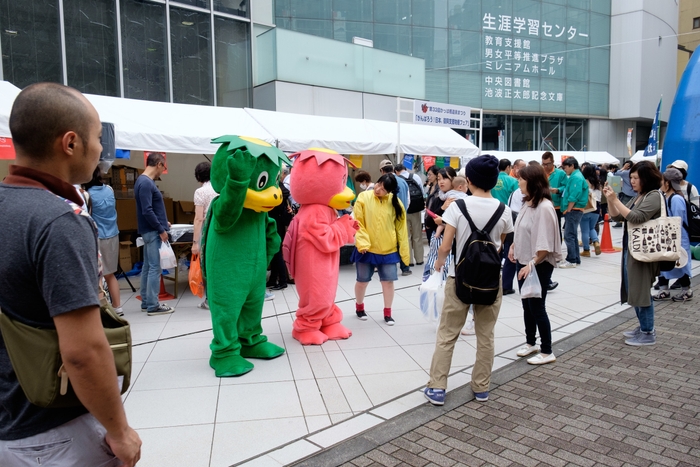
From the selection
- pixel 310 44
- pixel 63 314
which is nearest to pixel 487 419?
pixel 63 314

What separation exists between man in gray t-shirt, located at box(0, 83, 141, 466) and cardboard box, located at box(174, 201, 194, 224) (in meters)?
10.1

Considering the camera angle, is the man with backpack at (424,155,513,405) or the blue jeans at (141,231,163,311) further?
the blue jeans at (141,231,163,311)

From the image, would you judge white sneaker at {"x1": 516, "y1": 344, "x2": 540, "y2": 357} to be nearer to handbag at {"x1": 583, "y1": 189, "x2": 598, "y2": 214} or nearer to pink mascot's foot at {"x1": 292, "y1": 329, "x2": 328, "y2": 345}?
pink mascot's foot at {"x1": 292, "y1": 329, "x2": 328, "y2": 345}

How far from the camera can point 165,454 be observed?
3369 millimetres

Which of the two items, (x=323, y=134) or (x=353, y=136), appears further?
(x=353, y=136)

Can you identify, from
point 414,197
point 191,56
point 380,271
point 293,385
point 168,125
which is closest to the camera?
point 293,385

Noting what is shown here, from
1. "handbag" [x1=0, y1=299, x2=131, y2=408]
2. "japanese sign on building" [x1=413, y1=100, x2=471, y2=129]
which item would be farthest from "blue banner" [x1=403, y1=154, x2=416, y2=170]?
"handbag" [x1=0, y1=299, x2=131, y2=408]

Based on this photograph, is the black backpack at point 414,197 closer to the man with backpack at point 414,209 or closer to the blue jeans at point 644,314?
the man with backpack at point 414,209

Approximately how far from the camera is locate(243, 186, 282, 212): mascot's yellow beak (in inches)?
183

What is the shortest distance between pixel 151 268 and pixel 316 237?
270cm

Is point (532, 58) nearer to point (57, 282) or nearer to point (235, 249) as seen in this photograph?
point (235, 249)

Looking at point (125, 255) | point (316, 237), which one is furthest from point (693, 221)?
point (125, 255)

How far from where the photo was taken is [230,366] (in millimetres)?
4656

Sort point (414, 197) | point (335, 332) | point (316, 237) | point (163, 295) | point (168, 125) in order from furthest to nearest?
1. point (414, 197)
2. point (168, 125)
3. point (163, 295)
4. point (335, 332)
5. point (316, 237)
